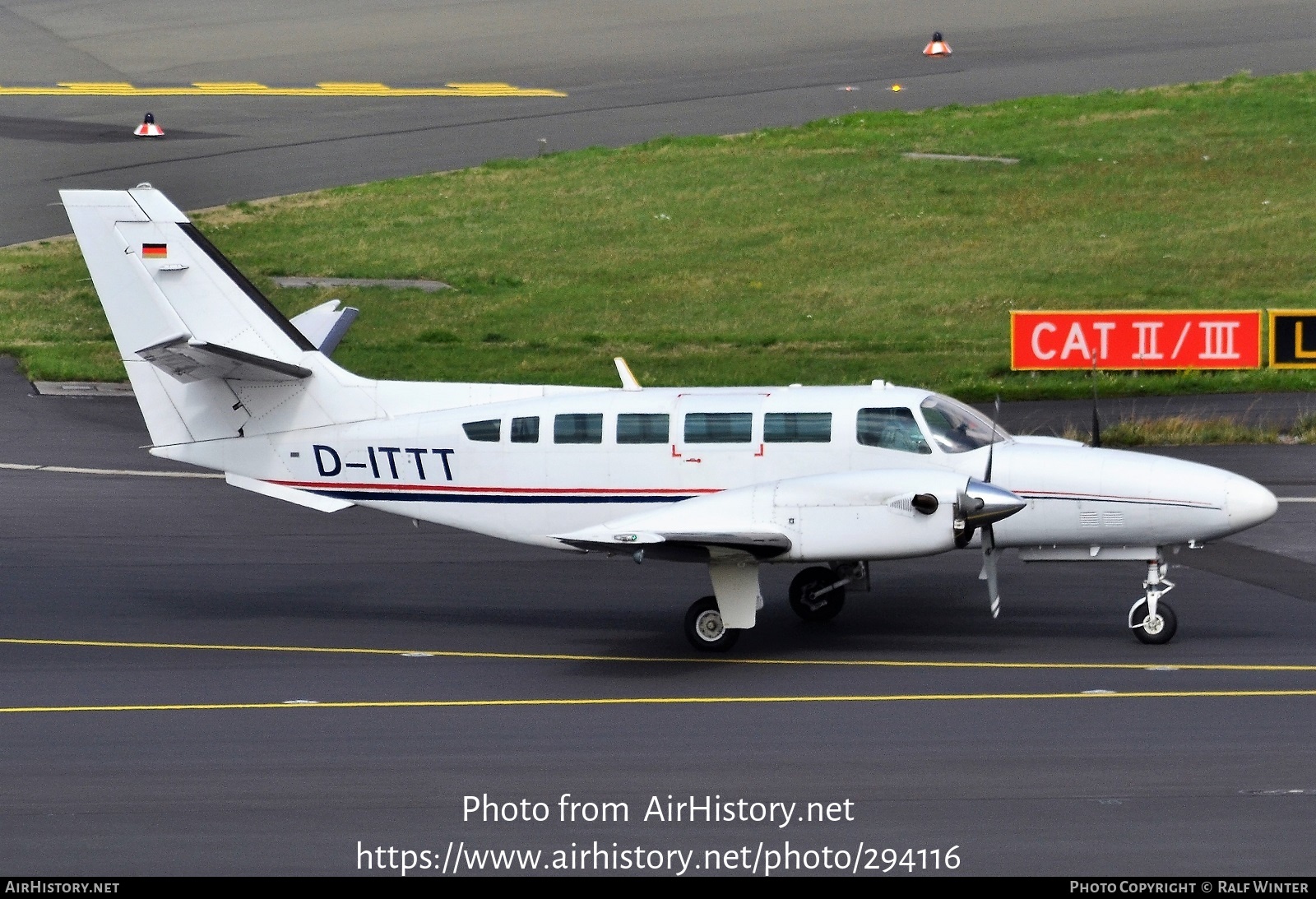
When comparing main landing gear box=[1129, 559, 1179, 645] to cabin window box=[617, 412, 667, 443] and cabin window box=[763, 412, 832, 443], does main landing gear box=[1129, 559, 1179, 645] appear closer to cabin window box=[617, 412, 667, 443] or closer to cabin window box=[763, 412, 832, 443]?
cabin window box=[763, 412, 832, 443]

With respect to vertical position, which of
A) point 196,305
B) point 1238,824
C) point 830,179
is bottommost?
point 1238,824

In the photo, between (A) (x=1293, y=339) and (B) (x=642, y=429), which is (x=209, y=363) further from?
(A) (x=1293, y=339)

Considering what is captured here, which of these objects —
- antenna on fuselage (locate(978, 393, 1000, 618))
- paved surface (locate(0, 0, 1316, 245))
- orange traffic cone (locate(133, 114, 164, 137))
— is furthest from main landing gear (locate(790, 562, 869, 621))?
orange traffic cone (locate(133, 114, 164, 137))

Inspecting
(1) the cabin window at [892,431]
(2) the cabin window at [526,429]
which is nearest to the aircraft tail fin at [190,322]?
(2) the cabin window at [526,429]

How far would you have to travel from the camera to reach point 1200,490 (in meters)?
17.2

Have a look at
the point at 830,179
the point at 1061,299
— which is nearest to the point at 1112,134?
the point at 830,179

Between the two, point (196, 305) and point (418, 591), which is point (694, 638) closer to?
point (418, 591)

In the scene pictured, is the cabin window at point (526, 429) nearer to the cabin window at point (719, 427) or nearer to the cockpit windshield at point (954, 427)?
the cabin window at point (719, 427)

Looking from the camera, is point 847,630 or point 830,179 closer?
point 847,630

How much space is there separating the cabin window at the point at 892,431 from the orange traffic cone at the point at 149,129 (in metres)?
35.3

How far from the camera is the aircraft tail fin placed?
1964 cm

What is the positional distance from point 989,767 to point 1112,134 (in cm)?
3911

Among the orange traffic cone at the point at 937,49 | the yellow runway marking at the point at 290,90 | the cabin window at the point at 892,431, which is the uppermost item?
the orange traffic cone at the point at 937,49

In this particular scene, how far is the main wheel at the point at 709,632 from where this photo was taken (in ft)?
58.5
